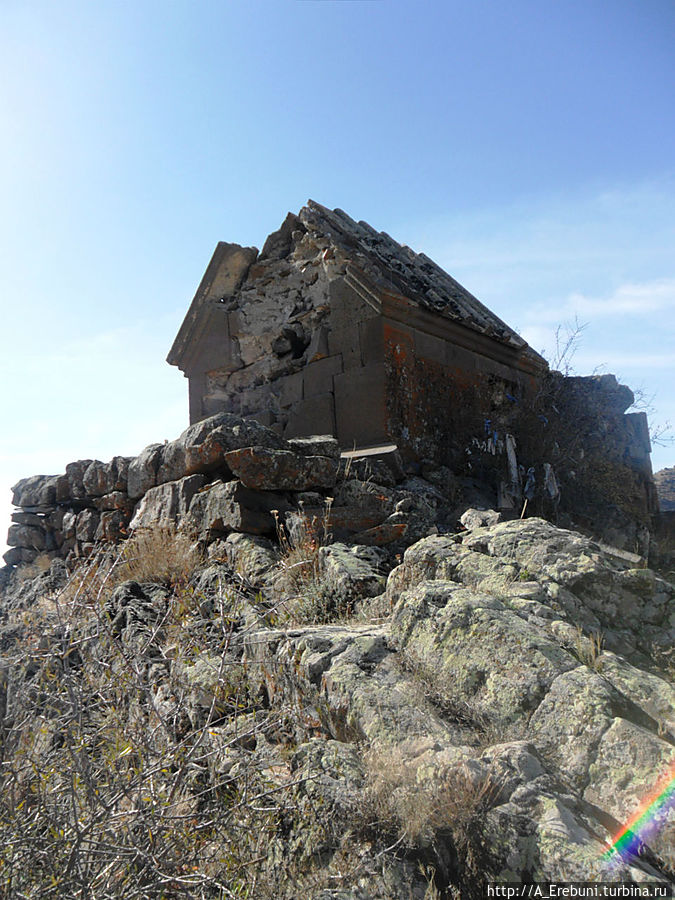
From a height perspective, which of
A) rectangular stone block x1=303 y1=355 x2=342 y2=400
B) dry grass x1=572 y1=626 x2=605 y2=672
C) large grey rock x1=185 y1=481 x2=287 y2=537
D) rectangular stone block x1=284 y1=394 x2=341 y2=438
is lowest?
dry grass x1=572 y1=626 x2=605 y2=672

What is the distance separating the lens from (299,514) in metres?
4.19

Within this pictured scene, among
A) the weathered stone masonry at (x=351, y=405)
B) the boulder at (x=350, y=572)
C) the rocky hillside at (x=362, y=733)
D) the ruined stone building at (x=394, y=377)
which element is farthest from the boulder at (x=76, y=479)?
the boulder at (x=350, y=572)

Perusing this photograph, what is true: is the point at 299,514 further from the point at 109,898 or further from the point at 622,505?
the point at 622,505

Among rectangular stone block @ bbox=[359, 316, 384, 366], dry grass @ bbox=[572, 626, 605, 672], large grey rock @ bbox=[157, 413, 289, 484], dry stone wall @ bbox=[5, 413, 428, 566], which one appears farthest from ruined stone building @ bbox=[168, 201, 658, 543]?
dry grass @ bbox=[572, 626, 605, 672]

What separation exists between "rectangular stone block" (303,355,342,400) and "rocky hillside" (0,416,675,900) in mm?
2901

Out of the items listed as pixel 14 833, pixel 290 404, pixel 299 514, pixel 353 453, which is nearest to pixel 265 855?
pixel 14 833

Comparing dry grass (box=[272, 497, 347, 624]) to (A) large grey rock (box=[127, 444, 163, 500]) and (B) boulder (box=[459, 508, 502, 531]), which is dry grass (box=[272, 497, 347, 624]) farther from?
(A) large grey rock (box=[127, 444, 163, 500])

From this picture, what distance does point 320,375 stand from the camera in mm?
6684

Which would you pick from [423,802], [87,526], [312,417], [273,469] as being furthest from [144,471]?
[423,802]

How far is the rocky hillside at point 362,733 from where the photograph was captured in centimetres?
178

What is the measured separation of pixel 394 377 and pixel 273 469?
2190 millimetres

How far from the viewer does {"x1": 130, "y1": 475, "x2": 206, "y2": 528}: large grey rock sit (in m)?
4.82

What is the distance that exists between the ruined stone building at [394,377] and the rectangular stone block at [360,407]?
0.01 meters

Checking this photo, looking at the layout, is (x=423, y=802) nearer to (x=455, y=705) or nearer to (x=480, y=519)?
(x=455, y=705)
